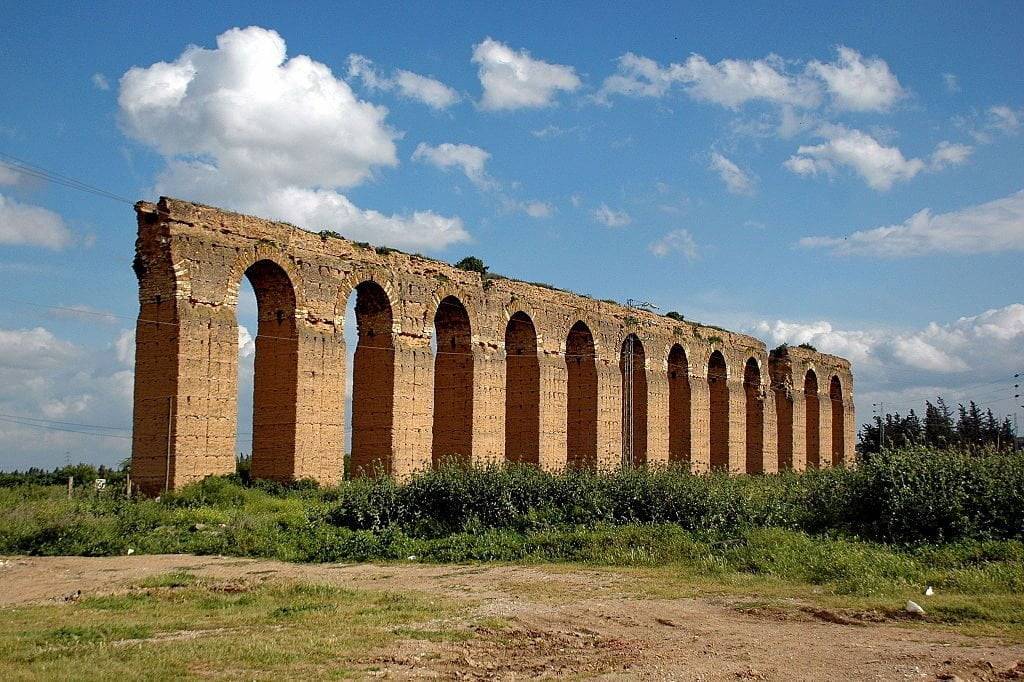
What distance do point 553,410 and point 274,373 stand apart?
9.04 meters

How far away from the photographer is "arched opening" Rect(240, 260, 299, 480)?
772 inches

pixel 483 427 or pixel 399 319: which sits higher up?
pixel 399 319

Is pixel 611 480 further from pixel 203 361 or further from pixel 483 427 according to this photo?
pixel 483 427

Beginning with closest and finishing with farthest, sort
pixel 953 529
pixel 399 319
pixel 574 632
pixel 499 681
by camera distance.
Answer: pixel 499 681 < pixel 574 632 < pixel 953 529 < pixel 399 319

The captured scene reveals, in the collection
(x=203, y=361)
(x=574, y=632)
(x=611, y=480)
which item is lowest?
(x=574, y=632)

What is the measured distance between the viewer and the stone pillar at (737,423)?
35094 mm

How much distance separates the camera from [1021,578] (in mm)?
9766

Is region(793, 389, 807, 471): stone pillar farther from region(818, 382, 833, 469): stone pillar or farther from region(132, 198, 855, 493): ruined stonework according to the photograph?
region(132, 198, 855, 493): ruined stonework

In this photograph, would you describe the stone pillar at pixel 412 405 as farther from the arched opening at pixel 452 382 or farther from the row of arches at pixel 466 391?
the arched opening at pixel 452 382

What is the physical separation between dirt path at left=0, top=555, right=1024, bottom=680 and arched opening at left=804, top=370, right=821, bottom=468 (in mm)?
32672

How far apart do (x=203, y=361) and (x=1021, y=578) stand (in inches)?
543

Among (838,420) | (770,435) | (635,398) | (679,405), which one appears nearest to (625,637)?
(635,398)

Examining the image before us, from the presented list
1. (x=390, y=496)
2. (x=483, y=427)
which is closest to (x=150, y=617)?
(x=390, y=496)

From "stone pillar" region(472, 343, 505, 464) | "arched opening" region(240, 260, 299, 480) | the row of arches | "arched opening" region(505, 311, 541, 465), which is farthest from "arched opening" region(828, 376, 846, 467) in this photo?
"arched opening" region(240, 260, 299, 480)
